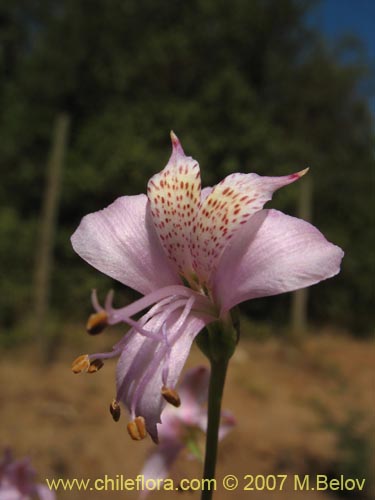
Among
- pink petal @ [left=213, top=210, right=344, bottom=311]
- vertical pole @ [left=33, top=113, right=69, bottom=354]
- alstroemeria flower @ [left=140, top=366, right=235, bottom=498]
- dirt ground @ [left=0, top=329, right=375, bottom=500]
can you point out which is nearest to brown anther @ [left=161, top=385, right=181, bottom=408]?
pink petal @ [left=213, top=210, right=344, bottom=311]

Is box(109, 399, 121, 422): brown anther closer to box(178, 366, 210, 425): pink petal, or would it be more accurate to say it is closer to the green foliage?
box(178, 366, 210, 425): pink petal

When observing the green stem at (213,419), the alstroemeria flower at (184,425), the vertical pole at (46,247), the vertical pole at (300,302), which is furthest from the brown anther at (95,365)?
the vertical pole at (300,302)

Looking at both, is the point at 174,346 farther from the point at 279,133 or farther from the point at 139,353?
the point at 279,133

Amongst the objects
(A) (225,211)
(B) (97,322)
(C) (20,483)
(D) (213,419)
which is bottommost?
(C) (20,483)

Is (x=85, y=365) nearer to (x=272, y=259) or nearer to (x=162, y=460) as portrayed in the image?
(x=272, y=259)

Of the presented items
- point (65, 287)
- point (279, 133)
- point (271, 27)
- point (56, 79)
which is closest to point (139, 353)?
point (65, 287)

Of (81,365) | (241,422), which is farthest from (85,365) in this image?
(241,422)
